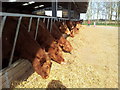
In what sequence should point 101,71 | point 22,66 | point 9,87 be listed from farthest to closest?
point 101,71
point 22,66
point 9,87

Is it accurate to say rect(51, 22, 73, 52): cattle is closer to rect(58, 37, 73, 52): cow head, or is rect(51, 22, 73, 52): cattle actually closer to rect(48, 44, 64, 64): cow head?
rect(58, 37, 73, 52): cow head

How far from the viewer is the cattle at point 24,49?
7.27 feet

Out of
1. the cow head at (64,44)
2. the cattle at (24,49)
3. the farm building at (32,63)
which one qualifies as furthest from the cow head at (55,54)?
the cow head at (64,44)

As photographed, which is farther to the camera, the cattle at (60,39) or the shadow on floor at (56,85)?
the cattle at (60,39)

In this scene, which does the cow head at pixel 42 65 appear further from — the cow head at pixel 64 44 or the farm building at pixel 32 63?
the cow head at pixel 64 44

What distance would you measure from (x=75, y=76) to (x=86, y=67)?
0.73 metres

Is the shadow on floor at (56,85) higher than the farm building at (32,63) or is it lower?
lower

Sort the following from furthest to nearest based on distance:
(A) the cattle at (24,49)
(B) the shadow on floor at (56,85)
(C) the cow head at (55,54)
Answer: (C) the cow head at (55,54) < (B) the shadow on floor at (56,85) < (A) the cattle at (24,49)

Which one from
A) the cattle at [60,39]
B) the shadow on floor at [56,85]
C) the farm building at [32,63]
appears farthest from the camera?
the cattle at [60,39]

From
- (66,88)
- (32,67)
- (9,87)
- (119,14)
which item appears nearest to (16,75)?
(9,87)

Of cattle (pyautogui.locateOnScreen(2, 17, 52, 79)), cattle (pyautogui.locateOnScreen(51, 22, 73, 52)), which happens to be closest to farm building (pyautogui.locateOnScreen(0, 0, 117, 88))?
cattle (pyautogui.locateOnScreen(2, 17, 52, 79))

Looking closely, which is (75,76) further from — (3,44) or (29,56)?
(3,44)

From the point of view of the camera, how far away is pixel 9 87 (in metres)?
1.91

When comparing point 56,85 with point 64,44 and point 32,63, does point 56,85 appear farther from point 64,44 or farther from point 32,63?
point 64,44
